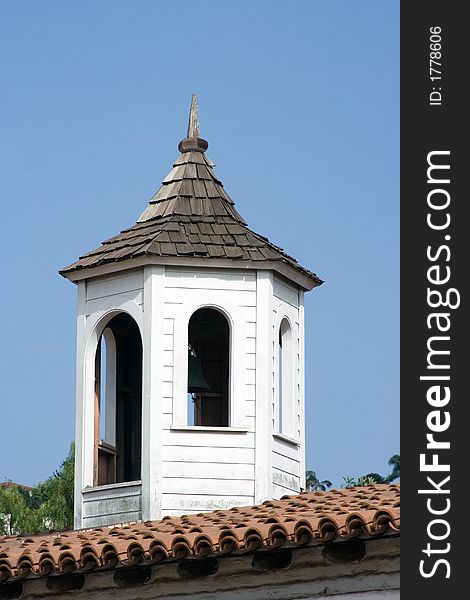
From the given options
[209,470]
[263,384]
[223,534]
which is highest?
[263,384]

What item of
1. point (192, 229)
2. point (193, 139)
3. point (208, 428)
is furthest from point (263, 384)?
point (193, 139)

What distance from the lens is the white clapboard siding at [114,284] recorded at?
17906 mm

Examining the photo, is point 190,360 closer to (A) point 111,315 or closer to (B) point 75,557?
(A) point 111,315

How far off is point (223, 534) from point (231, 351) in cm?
411

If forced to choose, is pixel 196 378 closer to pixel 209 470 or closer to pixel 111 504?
pixel 209 470

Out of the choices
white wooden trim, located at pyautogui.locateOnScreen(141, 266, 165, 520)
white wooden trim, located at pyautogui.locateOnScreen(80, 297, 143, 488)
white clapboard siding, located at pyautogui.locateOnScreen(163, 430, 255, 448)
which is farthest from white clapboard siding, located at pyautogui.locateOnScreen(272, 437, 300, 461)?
white wooden trim, located at pyautogui.locateOnScreen(80, 297, 143, 488)

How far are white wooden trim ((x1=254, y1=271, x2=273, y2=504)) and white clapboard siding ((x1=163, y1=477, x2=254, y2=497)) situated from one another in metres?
0.12

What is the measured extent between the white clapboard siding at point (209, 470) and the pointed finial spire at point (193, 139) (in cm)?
370

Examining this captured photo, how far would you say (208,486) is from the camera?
17.2m

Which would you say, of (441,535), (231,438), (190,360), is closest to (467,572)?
(441,535)

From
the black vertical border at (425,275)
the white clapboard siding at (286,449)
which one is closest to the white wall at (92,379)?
the white clapboard siding at (286,449)

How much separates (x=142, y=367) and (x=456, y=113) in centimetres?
635

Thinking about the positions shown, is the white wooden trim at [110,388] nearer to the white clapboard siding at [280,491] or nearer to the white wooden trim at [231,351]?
the white wooden trim at [231,351]

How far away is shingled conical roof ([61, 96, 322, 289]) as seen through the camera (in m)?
17.8
